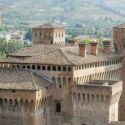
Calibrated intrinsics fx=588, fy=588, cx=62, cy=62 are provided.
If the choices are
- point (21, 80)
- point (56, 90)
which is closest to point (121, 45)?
point (56, 90)

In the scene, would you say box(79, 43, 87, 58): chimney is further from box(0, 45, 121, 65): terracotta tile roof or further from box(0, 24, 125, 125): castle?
box(0, 45, 121, 65): terracotta tile roof

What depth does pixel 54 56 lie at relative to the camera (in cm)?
5891

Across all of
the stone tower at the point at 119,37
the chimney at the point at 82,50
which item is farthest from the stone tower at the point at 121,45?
the chimney at the point at 82,50

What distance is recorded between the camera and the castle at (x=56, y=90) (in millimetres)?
55219

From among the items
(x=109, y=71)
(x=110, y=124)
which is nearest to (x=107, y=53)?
(x=109, y=71)

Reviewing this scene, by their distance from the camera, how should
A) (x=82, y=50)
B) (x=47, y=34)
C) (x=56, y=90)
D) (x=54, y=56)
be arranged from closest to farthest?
1. (x=56, y=90)
2. (x=54, y=56)
3. (x=82, y=50)
4. (x=47, y=34)

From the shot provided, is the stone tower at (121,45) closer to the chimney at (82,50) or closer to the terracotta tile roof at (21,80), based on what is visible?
the chimney at (82,50)

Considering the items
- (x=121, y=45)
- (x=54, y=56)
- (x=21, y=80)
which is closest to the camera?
(x=21, y=80)

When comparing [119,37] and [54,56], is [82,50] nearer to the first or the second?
[54,56]

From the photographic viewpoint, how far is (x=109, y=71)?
64.8 meters

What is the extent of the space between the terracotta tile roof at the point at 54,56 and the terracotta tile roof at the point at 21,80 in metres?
1.67

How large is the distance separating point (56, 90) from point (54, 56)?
3.53 meters

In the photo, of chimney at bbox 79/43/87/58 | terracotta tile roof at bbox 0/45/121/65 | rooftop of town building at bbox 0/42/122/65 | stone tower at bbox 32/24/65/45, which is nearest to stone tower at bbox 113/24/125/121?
rooftop of town building at bbox 0/42/122/65

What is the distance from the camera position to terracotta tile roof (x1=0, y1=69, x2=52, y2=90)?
5503 cm
